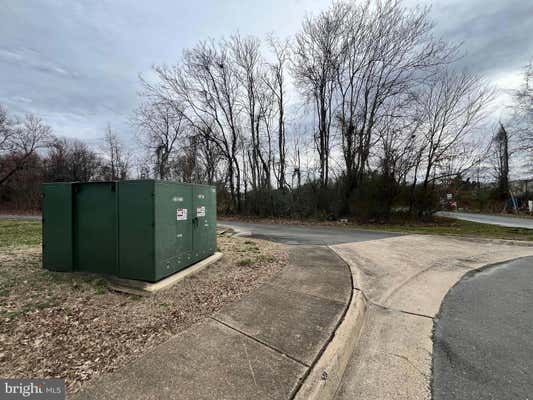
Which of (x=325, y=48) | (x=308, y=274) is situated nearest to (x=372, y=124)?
(x=325, y=48)

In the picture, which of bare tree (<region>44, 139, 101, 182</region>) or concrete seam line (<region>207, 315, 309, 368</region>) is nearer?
concrete seam line (<region>207, 315, 309, 368</region>)

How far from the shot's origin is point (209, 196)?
5.04 metres

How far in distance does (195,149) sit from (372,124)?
51.0ft

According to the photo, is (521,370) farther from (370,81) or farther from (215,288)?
(370,81)

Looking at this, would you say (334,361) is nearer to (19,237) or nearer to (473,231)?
(19,237)

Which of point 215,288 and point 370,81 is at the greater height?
point 370,81

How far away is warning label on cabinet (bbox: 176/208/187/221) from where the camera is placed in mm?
3940

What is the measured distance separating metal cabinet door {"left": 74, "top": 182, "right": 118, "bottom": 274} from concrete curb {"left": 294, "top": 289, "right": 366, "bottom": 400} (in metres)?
3.47

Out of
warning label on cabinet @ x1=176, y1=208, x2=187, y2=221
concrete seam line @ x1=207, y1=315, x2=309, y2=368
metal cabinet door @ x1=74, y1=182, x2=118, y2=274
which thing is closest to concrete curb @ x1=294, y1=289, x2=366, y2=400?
concrete seam line @ x1=207, y1=315, x2=309, y2=368

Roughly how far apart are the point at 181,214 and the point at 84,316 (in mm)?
1890

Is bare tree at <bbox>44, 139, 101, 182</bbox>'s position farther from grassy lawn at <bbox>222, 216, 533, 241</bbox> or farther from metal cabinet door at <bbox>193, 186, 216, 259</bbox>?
metal cabinet door at <bbox>193, 186, 216, 259</bbox>

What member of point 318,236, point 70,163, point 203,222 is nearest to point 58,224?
point 203,222

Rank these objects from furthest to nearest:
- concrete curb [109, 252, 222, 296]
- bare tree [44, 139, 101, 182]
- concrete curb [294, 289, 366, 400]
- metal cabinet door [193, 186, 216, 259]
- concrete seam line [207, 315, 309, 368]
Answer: bare tree [44, 139, 101, 182] → metal cabinet door [193, 186, 216, 259] → concrete curb [109, 252, 222, 296] → concrete seam line [207, 315, 309, 368] → concrete curb [294, 289, 366, 400]

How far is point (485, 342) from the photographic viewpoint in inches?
99.7
